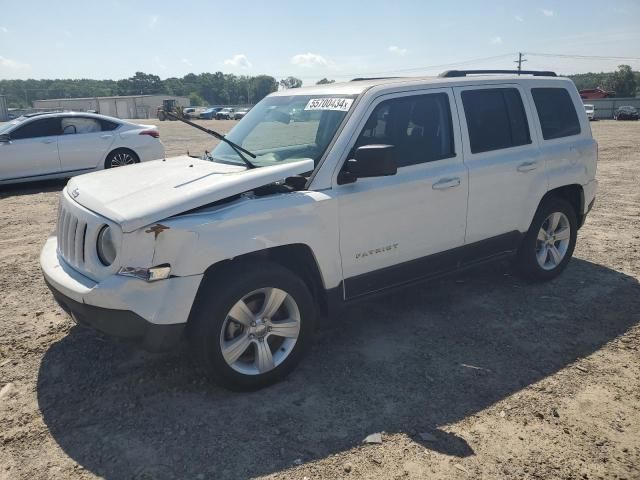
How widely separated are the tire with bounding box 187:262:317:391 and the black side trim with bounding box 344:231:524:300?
465 millimetres

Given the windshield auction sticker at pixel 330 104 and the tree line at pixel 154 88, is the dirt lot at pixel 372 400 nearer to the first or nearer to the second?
the windshield auction sticker at pixel 330 104

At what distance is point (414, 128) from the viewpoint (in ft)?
13.3

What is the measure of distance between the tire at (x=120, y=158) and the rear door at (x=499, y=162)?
27.4 ft

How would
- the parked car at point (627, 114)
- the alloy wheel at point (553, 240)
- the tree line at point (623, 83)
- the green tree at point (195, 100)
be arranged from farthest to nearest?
the green tree at point (195, 100) → the tree line at point (623, 83) → the parked car at point (627, 114) → the alloy wheel at point (553, 240)

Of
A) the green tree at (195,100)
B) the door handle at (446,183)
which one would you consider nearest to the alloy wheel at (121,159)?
the door handle at (446,183)

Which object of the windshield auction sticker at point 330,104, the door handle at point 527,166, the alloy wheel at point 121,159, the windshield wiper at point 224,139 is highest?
the windshield auction sticker at point 330,104

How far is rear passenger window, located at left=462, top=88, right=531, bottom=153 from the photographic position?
4.36m

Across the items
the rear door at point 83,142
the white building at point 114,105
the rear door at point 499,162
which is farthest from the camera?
the white building at point 114,105

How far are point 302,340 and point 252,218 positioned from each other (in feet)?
3.08

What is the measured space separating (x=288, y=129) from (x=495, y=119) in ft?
6.06

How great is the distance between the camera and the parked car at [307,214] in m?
3.01

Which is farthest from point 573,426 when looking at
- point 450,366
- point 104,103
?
point 104,103

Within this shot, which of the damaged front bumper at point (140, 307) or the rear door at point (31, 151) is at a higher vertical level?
the rear door at point (31, 151)

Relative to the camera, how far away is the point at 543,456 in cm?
280
